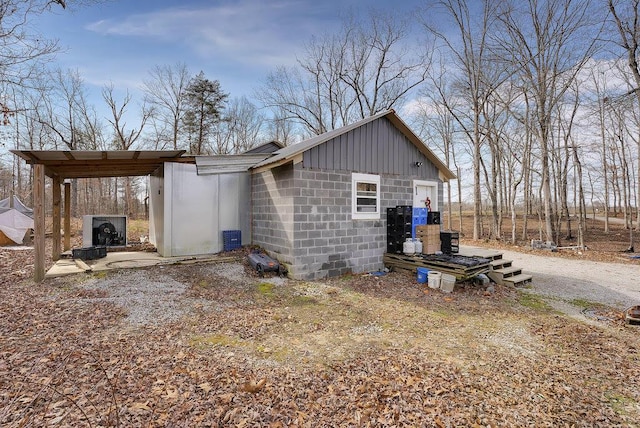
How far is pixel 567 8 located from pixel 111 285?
19251 mm

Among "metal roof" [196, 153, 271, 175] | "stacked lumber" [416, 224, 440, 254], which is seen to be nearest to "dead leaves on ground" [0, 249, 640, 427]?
"stacked lumber" [416, 224, 440, 254]

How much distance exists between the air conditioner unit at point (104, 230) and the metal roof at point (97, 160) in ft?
4.94

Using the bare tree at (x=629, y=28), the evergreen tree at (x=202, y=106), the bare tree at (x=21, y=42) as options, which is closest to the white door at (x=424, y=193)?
the bare tree at (x=629, y=28)

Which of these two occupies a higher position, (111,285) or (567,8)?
(567,8)

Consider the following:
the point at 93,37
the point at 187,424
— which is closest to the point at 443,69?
the point at 93,37

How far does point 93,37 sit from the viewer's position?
8789 mm

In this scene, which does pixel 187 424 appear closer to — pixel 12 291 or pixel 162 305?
pixel 162 305

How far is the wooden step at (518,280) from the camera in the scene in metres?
7.29

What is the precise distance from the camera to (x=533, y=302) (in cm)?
620

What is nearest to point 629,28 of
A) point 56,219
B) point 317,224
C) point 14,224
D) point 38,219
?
point 317,224

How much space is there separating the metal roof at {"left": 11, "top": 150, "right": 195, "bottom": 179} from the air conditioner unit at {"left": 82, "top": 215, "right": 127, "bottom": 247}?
1.51 m

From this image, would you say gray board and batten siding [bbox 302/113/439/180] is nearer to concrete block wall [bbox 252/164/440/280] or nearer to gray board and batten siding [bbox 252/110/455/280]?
gray board and batten siding [bbox 252/110/455/280]

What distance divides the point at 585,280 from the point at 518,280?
2.27 m

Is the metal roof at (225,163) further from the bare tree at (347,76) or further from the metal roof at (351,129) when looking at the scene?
the bare tree at (347,76)
